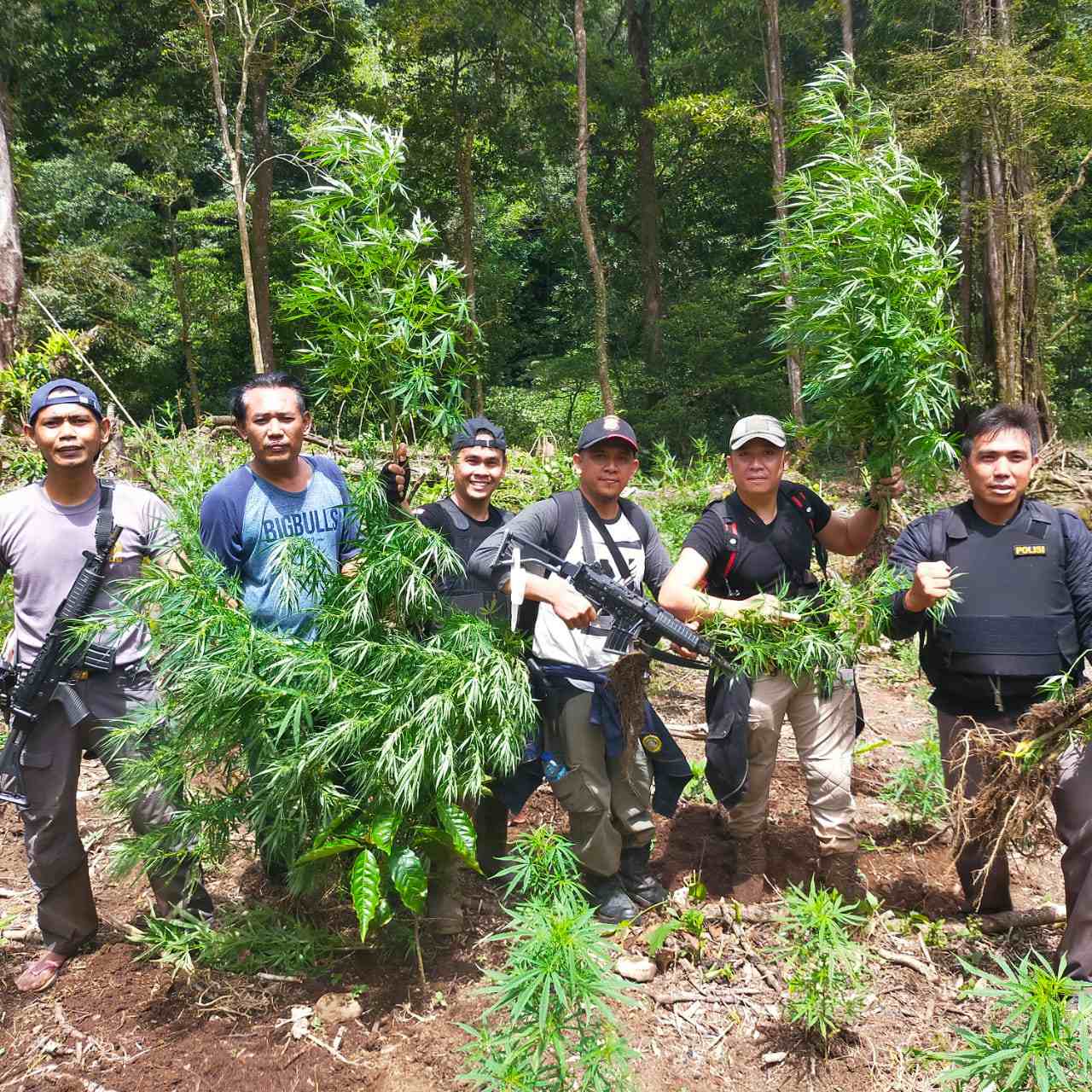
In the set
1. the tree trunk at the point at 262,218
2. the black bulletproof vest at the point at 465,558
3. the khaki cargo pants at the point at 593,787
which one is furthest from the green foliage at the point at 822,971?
the tree trunk at the point at 262,218

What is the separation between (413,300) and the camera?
10.7ft

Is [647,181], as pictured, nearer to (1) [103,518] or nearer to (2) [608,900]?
(1) [103,518]

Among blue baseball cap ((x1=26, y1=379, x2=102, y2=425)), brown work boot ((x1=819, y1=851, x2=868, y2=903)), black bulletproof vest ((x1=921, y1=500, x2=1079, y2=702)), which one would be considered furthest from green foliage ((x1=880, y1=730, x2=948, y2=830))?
blue baseball cap ((x1=26, y1=379, x2=102, y2=425))

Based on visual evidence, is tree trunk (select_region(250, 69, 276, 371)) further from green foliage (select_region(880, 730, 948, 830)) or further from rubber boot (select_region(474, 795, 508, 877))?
green foliage (select_region(880, 730, 948, 830))

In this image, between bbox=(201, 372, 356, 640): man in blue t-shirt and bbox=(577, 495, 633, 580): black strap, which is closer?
bbox=(201, 372, 356, 640): man in blue t-shirt

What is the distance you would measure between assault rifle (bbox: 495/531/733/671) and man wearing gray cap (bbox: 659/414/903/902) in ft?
0.52

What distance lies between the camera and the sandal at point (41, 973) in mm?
3428

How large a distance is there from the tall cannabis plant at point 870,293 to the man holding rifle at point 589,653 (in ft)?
2.86

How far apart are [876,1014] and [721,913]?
0.74 m

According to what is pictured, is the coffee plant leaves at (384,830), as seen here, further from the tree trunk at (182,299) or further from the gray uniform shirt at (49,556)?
the tree trunk at (182,299)

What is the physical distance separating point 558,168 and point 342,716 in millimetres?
21667

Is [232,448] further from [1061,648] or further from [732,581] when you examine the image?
[1061,648]

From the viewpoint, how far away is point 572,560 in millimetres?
3475

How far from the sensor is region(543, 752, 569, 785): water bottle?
3479mm
